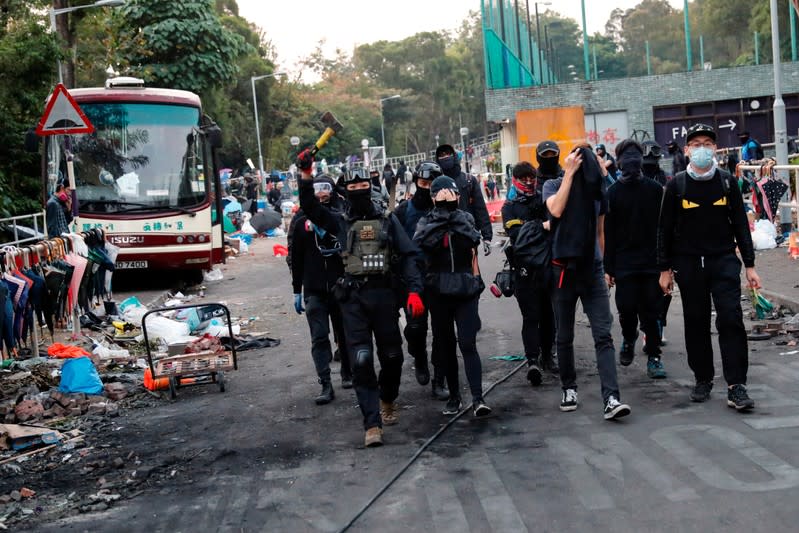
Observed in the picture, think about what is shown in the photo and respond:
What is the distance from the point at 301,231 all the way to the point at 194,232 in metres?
10.4

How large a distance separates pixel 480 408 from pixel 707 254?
190 cm

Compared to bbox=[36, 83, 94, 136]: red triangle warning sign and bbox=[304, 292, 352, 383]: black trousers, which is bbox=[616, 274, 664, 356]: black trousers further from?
bbox=[36, 83, 94, 136]: red triangle warning sign

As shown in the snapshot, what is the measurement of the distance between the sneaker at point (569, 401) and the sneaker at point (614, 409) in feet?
1.39

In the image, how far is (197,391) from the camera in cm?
1001

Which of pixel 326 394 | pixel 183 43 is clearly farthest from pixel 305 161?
pixel 183 43

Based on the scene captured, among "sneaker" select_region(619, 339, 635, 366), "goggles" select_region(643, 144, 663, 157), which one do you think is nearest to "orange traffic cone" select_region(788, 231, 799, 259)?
"goggles" select_region(643, 144, 663, 157)

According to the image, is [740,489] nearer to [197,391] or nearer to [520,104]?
[197,391]

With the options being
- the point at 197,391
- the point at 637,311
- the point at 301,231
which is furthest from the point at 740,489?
the point at 197,391

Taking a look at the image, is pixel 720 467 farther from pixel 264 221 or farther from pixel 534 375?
pixel 264 221

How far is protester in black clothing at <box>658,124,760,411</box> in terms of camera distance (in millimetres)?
7438

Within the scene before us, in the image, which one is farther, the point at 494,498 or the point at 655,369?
the point at 655,369

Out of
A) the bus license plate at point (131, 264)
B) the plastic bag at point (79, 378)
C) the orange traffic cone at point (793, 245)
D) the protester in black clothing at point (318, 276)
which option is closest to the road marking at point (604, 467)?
the protester in black clothing at point (318, 276)

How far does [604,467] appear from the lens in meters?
6.14

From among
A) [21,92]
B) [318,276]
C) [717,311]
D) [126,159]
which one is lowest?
[717,311]
